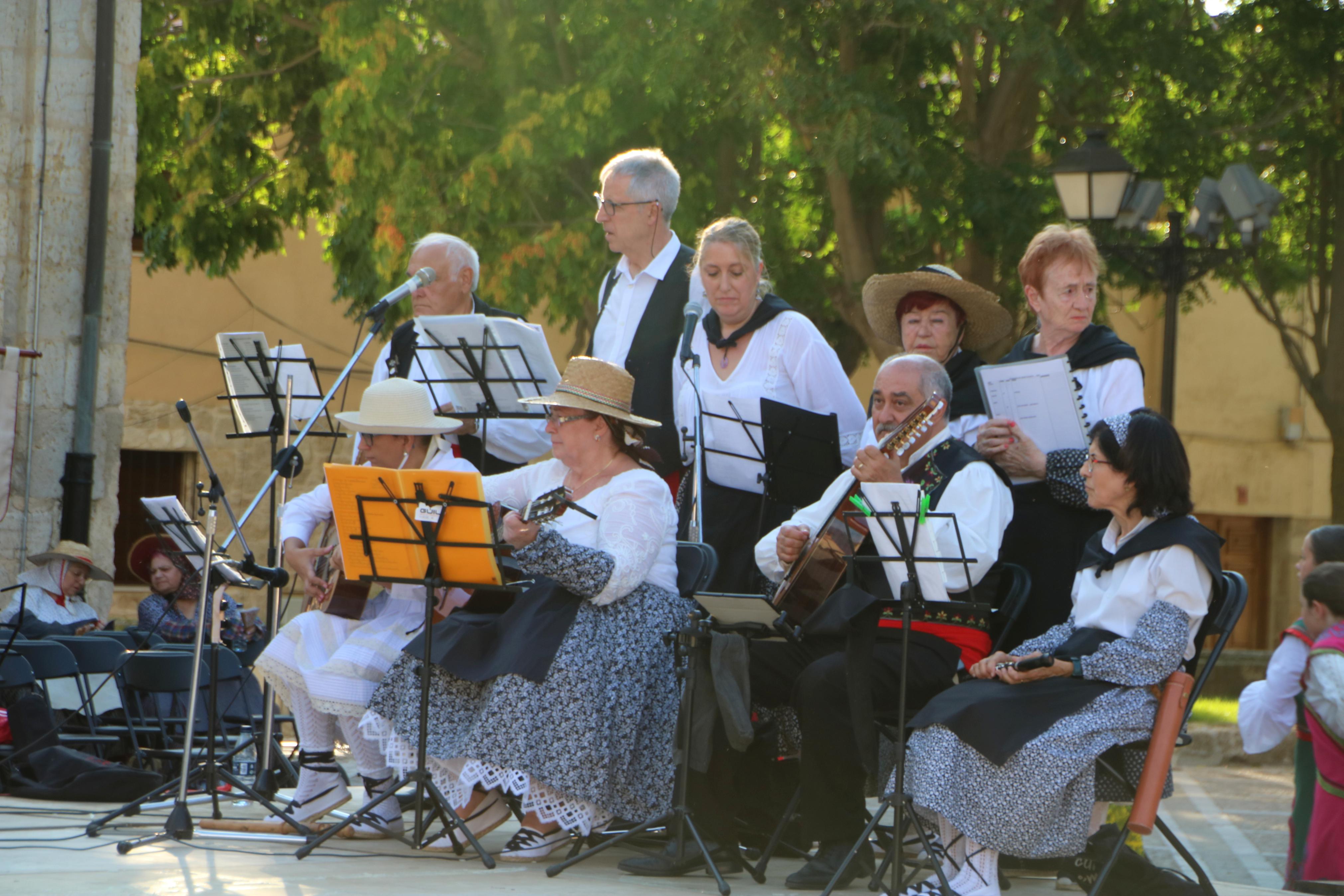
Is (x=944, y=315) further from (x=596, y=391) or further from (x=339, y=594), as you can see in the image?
(x=339, y=594)

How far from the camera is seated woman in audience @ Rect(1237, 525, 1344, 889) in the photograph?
5.86 meters

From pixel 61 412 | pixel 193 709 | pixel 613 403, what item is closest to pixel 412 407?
pixel 613 403

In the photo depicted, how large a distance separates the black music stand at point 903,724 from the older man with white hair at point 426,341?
7.09ft

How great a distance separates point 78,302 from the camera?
29.7 feet

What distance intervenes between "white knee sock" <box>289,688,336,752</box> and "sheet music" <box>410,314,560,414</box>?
1.23 m

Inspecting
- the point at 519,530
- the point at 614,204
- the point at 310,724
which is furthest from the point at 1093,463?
the point at 310,724

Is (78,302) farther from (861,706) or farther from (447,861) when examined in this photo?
(861,706)

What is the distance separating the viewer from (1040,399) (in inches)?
200

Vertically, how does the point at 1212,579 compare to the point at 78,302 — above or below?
below

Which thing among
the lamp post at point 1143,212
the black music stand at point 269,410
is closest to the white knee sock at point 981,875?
the black music stand at point 269,410

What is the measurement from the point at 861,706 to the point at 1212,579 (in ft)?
3.38

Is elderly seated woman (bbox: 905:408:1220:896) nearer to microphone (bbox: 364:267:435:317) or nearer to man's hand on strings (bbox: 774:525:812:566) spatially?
man's hand on strings (bbox: 774:525:812:566)

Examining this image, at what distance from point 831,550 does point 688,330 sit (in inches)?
37.3

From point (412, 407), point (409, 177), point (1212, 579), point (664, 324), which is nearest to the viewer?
point (1212, 579)
